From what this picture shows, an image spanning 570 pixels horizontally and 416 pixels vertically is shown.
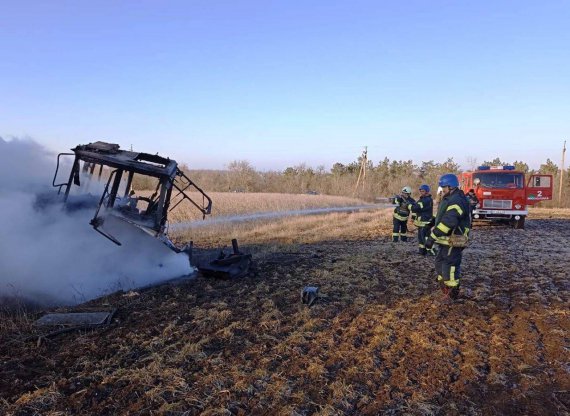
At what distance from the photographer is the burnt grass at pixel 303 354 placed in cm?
371

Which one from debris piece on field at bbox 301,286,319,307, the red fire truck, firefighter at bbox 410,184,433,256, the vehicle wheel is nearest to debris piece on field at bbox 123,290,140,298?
debris piece on field at bbox 301,286,319,307

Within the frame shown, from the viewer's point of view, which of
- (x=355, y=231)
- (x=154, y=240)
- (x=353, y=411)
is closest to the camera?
(x=353, y=411)

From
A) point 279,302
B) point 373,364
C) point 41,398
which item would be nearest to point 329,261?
point 279,302

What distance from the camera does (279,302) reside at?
6.67 meters

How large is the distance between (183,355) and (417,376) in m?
2.47

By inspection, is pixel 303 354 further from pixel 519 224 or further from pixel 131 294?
pixel 519 224

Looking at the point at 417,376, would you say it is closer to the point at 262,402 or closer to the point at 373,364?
the point at 373,364

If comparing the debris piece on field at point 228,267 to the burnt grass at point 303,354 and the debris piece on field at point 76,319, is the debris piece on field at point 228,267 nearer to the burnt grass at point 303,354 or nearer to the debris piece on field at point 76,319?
the burnt grass at point 303,354

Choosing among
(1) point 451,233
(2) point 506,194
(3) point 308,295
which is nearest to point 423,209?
(1) point 451,233

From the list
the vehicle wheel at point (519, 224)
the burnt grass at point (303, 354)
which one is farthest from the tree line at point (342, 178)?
the burnt grass at point (303, 354)

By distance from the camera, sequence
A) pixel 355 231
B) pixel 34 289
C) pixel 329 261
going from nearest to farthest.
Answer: pixel 34 289 → pixel 329 261 → pixel 355 231

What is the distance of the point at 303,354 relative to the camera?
15.5ft

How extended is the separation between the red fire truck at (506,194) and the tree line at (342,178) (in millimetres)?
34208

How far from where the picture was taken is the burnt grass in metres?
3.71
